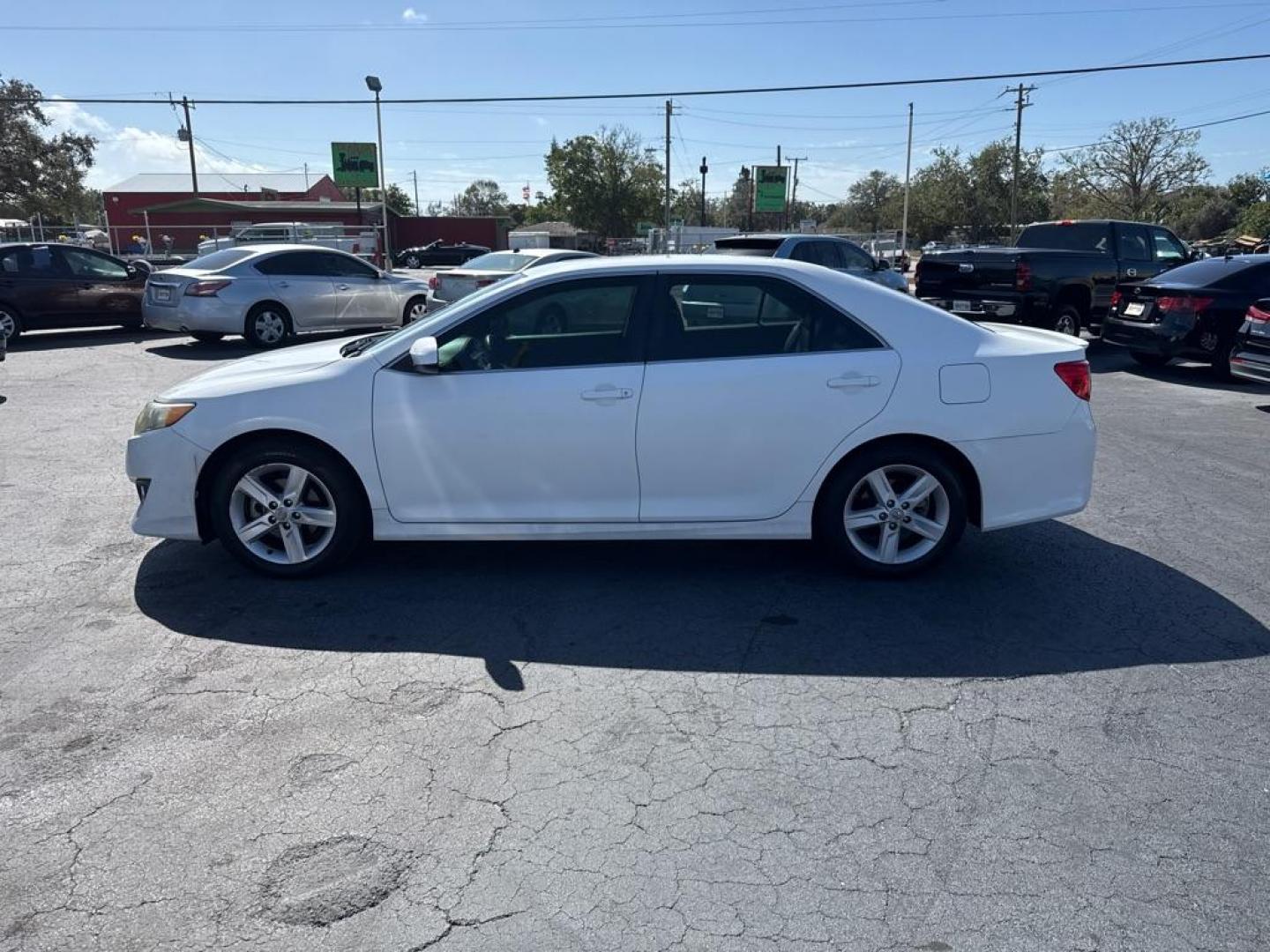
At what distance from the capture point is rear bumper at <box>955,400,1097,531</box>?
5031 millimetres

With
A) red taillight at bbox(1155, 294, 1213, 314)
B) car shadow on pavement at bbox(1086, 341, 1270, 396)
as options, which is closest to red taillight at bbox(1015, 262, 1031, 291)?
car shadow on pavement at bbox(1086, 341, 1270, 396)

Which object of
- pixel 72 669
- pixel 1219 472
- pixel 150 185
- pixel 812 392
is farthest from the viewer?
pixel 150 185

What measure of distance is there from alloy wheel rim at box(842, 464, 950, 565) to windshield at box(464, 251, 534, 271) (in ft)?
36.5

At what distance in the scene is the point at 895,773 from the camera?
3.40 metres

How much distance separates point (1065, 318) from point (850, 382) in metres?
11.5

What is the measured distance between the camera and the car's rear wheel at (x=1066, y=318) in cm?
1483

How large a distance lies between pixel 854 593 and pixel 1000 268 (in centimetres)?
1113

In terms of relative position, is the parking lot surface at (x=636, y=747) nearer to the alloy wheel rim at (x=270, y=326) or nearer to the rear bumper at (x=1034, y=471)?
the rear bumper at (x=1034, y=471)

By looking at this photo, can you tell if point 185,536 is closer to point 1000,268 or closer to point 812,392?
point 812,392

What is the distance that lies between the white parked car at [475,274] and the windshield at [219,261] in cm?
272

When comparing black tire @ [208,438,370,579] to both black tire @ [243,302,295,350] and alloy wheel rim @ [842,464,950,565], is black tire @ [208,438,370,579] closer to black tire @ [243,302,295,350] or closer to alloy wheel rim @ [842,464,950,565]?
alloy wheel rim @ [842,464,950,565]

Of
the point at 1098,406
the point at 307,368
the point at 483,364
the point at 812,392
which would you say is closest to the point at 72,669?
the point at 307,368

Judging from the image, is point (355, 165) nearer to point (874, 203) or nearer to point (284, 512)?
point (284, 512)

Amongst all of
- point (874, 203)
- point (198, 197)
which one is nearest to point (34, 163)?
point (198, 197)
